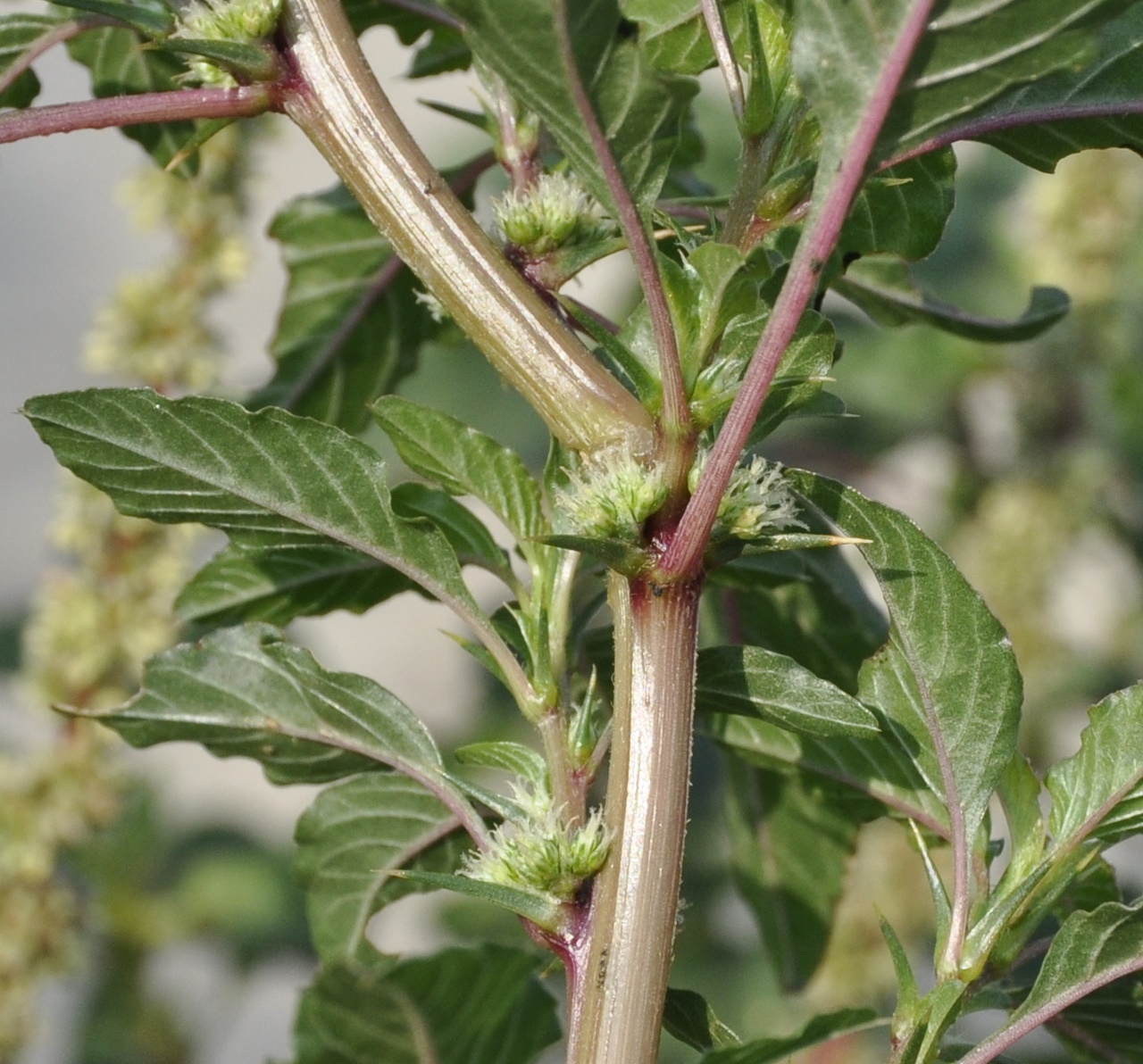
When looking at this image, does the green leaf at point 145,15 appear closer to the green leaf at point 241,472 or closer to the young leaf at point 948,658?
the green leaf at point 241,472

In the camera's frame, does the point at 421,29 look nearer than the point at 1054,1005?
No

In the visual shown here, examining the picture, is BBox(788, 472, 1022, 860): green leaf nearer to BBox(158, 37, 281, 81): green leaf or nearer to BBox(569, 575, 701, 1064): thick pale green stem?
BBox(569, 575, 701, 1064): thick pale green stem

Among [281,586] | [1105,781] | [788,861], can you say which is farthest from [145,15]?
[788,861]

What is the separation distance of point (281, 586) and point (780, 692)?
0.26 metres

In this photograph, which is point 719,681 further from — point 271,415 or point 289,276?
point 289,276

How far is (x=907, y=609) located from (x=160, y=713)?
317mm

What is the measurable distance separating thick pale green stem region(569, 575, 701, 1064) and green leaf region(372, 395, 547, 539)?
4.5 inches

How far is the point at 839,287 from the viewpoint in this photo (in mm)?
729

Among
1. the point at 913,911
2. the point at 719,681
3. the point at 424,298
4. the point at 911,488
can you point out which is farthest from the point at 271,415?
the point at 911,488

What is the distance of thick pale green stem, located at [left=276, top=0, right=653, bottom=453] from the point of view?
1.64ft

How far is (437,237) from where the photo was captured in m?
0.51

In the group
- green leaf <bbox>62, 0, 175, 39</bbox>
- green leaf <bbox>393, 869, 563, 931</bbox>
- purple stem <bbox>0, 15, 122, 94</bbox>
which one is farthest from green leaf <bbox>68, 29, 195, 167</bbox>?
green leaf <bbox>393, 869, 563, 931</bbox>

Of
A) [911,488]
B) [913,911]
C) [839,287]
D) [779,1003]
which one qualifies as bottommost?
[779,1003]

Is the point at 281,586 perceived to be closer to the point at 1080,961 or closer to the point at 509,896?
the point at 509,896
